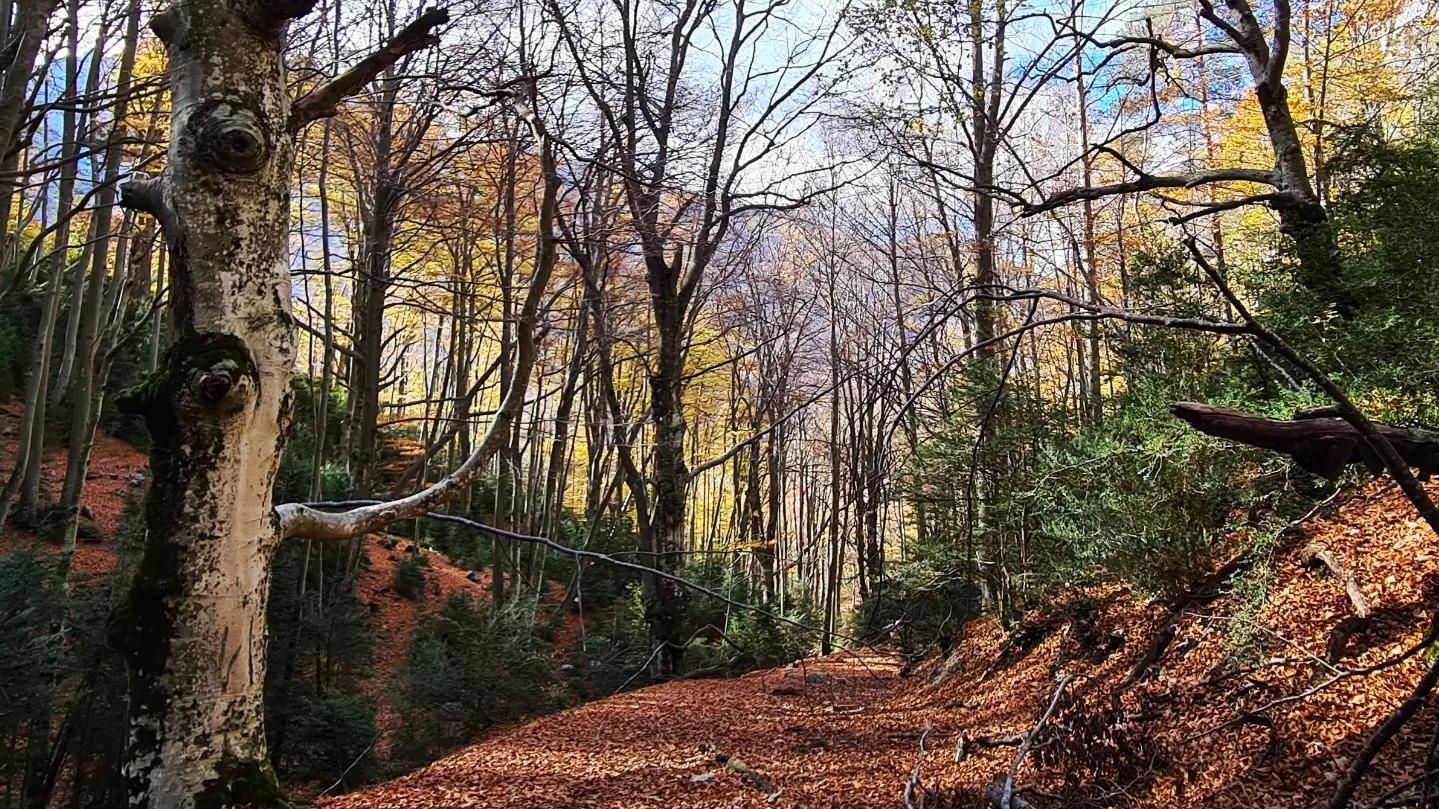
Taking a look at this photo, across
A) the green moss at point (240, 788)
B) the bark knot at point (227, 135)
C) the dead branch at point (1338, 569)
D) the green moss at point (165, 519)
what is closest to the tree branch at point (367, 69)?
the bark knot at point (227, 135)

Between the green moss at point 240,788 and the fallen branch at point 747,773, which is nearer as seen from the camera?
the green moss at point 240,788

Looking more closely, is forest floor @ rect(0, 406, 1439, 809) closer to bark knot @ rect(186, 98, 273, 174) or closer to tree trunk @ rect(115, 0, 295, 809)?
tree trunk @ rect(115, 0, 295, 809)

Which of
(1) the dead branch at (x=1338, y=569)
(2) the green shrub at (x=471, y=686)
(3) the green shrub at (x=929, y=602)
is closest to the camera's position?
(1) the dead branch at (x=1338, y=569)

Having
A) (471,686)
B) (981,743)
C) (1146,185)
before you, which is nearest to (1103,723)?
(981,743)

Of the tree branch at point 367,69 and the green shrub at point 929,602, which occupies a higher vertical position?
the tree branch at point 367,69

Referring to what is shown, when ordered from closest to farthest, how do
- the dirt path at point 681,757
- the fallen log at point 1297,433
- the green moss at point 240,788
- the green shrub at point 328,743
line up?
the fallen log at point 1297,433 → the green moss at point 240,788 → the dirt path at point 681,757 → the green shrub at point 328,743

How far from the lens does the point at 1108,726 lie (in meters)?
3.21

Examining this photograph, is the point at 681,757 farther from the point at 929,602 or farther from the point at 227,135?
the point at 929,602

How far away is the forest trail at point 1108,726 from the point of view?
119 inches

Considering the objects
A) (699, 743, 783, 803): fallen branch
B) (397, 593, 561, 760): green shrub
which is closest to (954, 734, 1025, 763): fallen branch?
(699, 743, 783, 803): fallen branch

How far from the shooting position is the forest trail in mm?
3012

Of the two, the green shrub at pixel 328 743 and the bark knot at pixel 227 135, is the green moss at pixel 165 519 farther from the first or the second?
the green shrub at pixel 328 743

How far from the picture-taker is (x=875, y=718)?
595cm

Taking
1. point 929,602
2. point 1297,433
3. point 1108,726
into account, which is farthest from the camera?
point 929,602
